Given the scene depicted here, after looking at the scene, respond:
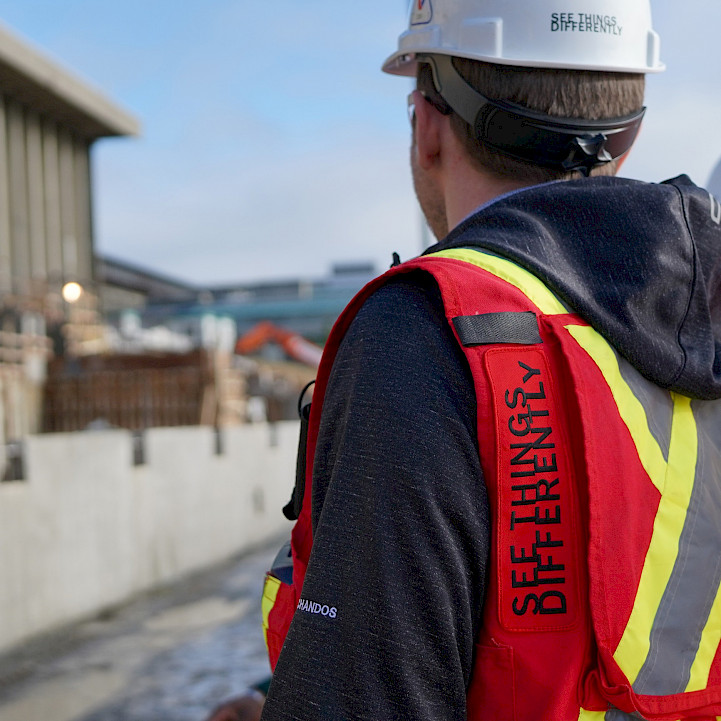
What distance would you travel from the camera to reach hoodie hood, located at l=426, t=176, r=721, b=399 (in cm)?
136

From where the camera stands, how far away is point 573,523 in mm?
1234

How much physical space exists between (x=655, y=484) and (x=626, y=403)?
5.1 inches

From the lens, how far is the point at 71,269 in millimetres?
34312

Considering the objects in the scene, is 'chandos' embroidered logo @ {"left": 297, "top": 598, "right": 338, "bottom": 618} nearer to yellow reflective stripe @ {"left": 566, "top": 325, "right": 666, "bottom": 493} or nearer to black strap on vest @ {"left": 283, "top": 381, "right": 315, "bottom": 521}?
black strap on vest @ {"left": 283, "top": 381, "right": 315, "bottom": 521}

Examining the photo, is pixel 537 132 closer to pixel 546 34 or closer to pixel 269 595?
pixel 546 34

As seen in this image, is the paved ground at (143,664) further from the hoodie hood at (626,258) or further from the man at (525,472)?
the hoodie hood at (626,258)

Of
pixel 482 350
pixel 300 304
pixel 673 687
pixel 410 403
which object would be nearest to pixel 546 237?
pixel 482 350

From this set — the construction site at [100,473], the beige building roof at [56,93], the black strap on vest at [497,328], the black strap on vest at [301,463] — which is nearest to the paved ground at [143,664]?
the construction site at [100,473]

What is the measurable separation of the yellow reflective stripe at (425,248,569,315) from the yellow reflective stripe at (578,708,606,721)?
569mm

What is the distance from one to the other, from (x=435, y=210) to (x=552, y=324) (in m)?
0.56

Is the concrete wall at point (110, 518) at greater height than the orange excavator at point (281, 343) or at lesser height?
lesser

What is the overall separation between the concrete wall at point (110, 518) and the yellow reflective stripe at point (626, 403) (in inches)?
243

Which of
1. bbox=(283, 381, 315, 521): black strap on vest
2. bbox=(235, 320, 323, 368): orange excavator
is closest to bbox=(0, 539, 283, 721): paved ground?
bbox=(283, 381, 315, 521): black strap on vest

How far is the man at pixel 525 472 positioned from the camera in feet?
3.80
